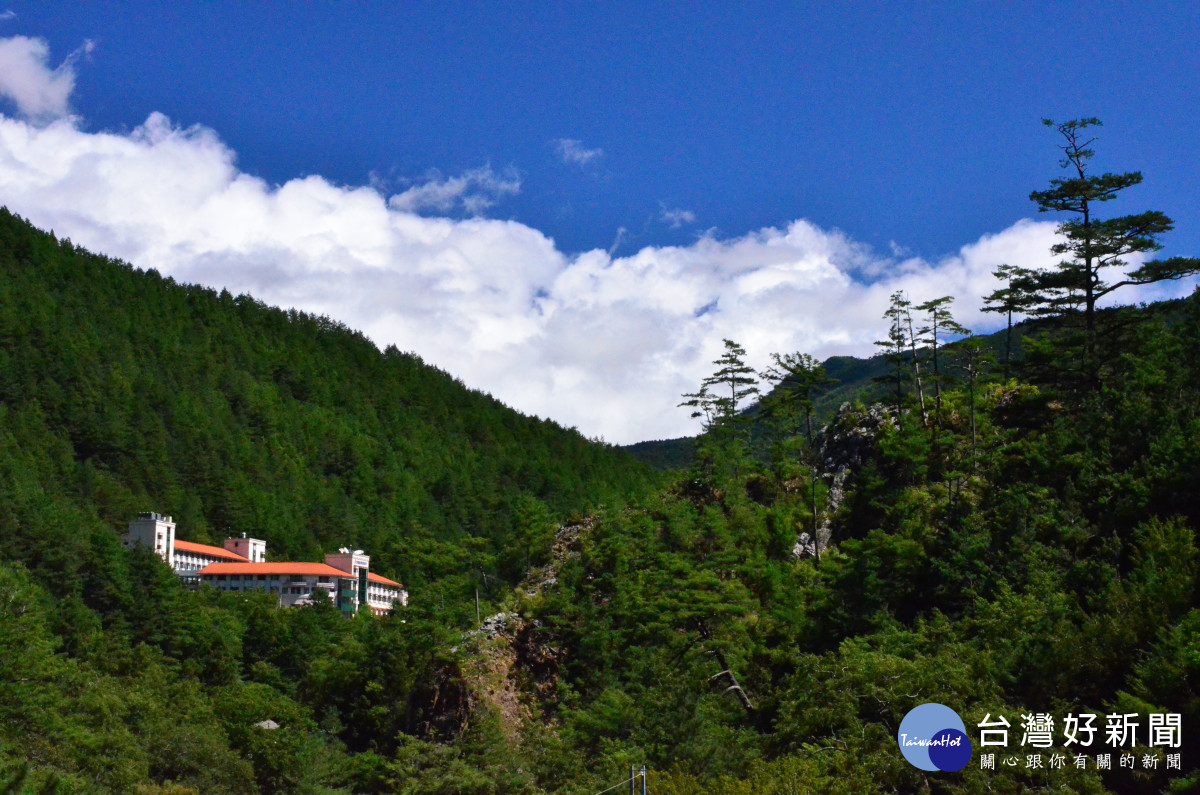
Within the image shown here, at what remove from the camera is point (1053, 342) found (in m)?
41.3

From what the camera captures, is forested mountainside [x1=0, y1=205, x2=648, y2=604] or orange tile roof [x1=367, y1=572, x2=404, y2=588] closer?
orange tile roof [x1=367, y1=572, x2=404, y2=588]

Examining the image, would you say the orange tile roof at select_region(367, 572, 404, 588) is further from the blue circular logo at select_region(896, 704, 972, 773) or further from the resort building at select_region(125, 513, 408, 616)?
the blue circular logo at select_region(896, 704, 972, 773)

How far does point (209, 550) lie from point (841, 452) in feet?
254

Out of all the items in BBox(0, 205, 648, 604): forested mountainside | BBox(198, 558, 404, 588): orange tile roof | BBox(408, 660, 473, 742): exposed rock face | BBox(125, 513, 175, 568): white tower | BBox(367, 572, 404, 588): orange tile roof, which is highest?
BBox(0, 205, 648, 604): forested mountainside

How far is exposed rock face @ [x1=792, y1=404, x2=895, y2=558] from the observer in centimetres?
4255

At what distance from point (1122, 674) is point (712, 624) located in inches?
624

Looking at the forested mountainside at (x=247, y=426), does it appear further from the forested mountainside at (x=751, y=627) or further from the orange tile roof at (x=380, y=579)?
the forested mountainside at (x=751, y=627)

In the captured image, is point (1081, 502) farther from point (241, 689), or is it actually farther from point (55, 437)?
point (55, 437)

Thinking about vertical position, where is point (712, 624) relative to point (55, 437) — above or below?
below

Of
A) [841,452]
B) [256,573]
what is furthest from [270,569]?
[841,452]

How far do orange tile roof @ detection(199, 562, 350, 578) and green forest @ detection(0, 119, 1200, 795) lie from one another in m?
23.6

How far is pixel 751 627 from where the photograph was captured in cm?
3866

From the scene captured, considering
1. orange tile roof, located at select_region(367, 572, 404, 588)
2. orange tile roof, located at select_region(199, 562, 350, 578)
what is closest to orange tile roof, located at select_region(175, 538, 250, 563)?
orange tile roof, located at select_region(199, 562, 350, 578)

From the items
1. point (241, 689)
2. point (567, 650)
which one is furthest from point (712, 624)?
point (241, 689)
